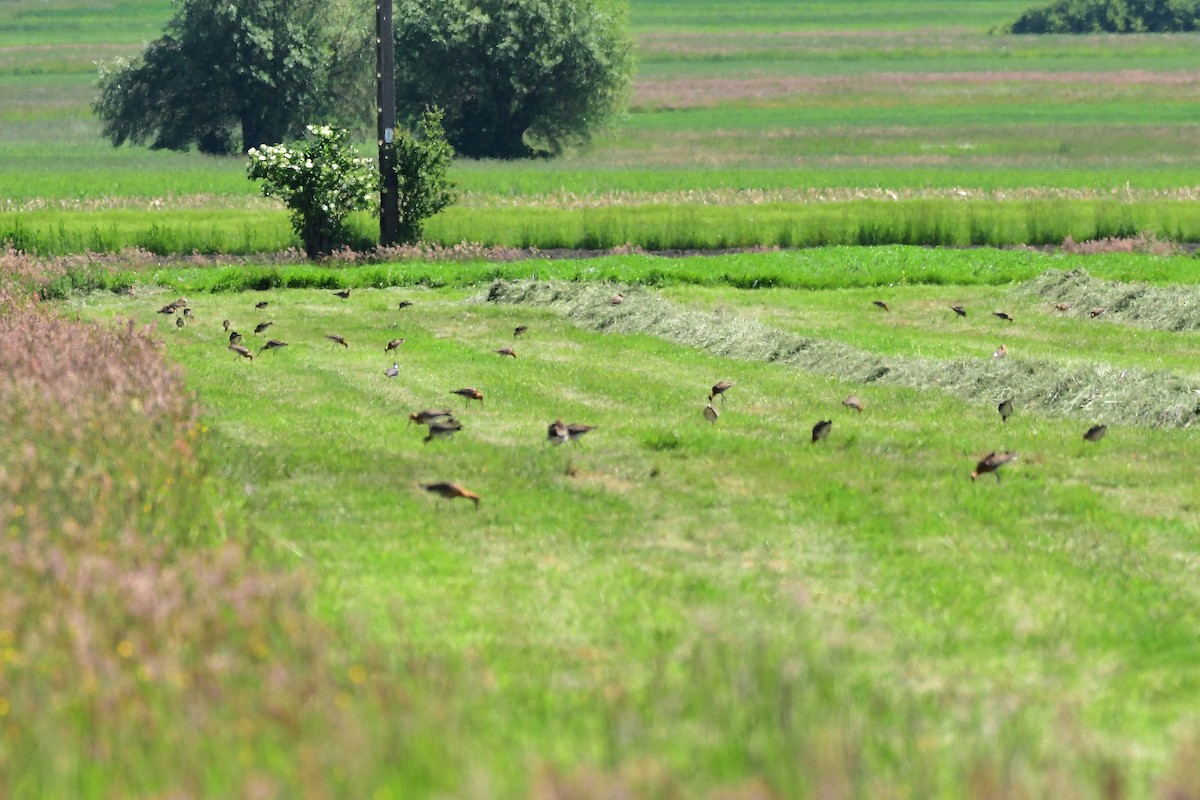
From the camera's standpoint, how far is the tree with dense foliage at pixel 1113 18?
11612 centimetres

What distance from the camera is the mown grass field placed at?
34.7 metres

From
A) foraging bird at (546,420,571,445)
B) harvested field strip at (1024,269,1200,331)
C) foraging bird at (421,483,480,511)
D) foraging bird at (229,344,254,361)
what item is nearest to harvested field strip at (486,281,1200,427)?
foraging bird at (546,420,571,445)

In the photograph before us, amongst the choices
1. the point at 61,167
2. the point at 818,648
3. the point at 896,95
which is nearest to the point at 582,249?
the point at 818,648

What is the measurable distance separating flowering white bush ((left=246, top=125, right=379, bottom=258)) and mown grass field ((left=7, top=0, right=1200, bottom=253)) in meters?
2.04

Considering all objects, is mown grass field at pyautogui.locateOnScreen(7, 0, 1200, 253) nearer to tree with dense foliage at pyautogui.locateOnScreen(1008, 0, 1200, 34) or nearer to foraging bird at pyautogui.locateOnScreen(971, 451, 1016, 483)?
tree with dense foliage at pyautogui.locateOnScreen(1008, 0, 1200, 34)

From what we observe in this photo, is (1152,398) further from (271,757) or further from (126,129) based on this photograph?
(126,129)

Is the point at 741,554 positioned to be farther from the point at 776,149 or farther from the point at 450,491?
the point at 776,149

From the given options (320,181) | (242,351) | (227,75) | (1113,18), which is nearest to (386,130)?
(320,181)

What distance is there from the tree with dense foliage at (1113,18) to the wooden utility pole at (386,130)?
92954mm

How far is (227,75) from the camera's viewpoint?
66.2 m

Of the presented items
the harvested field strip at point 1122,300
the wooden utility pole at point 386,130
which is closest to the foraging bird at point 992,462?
the harvested field strip at point 1122,300

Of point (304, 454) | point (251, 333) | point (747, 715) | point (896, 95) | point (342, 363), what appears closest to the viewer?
point (747, 715)

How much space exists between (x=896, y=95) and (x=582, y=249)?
5831cm

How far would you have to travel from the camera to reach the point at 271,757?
4730 mm
